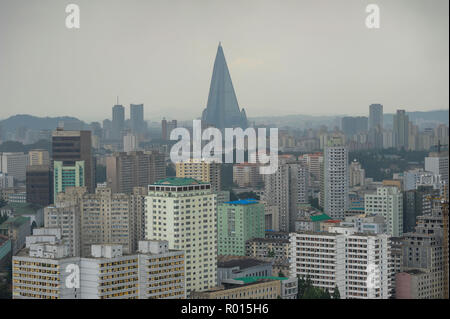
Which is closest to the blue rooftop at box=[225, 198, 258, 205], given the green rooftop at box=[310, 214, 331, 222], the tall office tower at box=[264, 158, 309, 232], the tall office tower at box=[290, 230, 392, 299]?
the tall office tower at box=[264, 158, 309, 232]

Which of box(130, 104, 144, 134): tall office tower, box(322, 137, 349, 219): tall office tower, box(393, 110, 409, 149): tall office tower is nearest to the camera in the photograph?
box(130, 104, 144, 134): tall office tower

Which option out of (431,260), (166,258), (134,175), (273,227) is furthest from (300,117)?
(166,258)

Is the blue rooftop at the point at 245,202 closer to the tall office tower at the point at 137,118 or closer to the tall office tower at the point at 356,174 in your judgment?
the tall office tower at the point at 137,118

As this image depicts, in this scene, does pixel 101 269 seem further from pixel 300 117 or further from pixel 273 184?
pixel 273 184

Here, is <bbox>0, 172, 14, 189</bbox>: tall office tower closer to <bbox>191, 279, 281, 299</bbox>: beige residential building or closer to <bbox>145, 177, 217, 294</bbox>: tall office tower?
<bbox>145, 177, 217, 294</bbox>: tall office tower

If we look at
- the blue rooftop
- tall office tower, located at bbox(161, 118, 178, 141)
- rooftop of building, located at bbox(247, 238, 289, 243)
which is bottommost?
rooftop of building, located at bbox(247, 238, 289, 243)

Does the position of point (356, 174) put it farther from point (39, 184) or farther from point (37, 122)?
point (37, 122)

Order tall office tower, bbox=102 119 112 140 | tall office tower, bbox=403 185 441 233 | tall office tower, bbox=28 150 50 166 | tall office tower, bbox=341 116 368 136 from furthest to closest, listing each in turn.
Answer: tall office tower, bbox=28 150 50 166 → tall office tower, bbox=341 116 368 136 → tall office tower, bbox=102 119 112 140 → tall office tower, bbox=403 185 441 233
